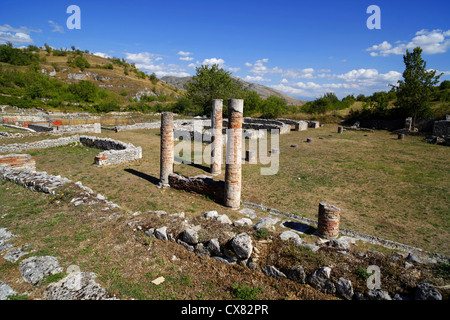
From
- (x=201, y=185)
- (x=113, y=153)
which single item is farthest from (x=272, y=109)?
(x=201, y=185)

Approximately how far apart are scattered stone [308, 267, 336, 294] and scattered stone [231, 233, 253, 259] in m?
1.22

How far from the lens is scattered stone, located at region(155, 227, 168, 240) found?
5824 mm

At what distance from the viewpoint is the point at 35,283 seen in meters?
4.27

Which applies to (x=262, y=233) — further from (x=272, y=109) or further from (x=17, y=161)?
(x=272, y=109)

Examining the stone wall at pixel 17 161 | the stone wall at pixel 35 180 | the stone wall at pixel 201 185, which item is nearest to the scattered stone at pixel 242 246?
the stone wall at pixel 201 185

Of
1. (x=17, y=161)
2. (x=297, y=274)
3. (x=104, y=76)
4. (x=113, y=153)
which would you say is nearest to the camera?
(x=297, y=274)

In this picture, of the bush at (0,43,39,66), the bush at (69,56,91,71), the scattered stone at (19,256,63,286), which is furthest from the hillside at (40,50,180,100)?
the scattered stone at (19,256,63,286)

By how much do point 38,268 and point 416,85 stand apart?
33.5 metres

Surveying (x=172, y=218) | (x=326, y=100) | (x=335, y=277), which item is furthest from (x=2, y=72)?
(x=335, y=277)

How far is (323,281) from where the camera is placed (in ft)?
14.1

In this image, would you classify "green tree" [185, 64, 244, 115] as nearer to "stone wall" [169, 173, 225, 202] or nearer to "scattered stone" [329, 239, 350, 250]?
"stone wall" [169, 173, 225, 202]

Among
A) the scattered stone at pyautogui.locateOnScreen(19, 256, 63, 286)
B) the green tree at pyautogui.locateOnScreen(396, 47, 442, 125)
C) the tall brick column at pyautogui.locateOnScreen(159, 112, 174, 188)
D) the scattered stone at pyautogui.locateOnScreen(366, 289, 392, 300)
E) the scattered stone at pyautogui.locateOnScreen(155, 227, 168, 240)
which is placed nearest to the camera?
the scattered stone at pyautogui.locateOnScreen(366, 289, 392, 300)
